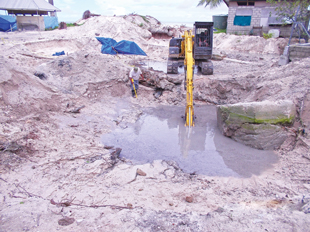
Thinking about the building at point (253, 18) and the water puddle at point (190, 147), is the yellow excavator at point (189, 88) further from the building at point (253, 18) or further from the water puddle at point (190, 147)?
the building at point (253, 18)

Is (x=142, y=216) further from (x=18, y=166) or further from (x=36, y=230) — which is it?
(x=18, y=166)

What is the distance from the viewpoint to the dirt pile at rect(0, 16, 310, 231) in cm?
310

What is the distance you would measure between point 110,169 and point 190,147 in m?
2.43

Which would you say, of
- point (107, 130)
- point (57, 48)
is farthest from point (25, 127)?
point (57, 48)

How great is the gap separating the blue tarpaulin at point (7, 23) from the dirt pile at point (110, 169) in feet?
48.9

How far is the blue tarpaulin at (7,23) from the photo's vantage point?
800 inches

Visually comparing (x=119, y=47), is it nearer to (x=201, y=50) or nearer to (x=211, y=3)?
(x=201, y=50)

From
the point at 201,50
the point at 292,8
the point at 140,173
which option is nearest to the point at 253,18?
the point at 292,8

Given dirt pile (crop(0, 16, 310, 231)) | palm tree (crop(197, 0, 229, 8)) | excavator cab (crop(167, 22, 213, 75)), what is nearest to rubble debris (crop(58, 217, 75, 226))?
dirt pile (crop(0, 16, 310, 231))

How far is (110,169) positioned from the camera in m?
4.89

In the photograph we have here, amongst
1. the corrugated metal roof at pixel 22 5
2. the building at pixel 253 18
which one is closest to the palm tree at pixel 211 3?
the building at pixel 253 18

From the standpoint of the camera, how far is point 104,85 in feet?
31.4

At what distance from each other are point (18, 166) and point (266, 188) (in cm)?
506

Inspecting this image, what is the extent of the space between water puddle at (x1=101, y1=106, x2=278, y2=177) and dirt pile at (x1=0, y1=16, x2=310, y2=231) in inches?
10.5
